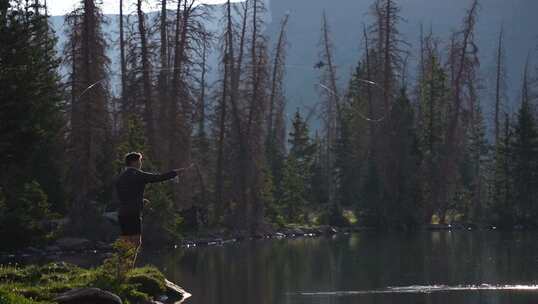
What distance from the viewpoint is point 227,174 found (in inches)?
1932

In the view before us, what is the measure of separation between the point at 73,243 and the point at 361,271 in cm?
1497

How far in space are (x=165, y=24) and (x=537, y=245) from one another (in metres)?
22.4

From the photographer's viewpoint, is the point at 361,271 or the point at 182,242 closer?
the point at 361,271

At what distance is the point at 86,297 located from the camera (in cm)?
1321

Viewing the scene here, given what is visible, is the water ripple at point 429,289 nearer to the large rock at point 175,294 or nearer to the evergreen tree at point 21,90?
the large rock at point 175,294

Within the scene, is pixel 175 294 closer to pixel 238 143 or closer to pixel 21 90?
pixel 21 90

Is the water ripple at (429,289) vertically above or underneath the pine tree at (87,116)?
underneath

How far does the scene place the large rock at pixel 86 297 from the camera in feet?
43.2

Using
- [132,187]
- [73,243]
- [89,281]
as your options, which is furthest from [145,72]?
[132,187]

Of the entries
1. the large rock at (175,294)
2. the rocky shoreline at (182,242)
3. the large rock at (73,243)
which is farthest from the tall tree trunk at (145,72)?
Result: the large rock at (175,294)

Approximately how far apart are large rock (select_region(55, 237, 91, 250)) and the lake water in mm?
4133

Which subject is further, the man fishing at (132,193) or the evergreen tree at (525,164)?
the evergreen tree at (525,164)

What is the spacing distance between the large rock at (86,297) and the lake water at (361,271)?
155 inches

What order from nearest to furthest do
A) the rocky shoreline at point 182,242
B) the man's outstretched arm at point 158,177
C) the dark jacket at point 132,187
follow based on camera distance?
the man's outstretched arm at point 158,177
the dark jacket at point 132,187
the rocky shoreline at point 182,242
